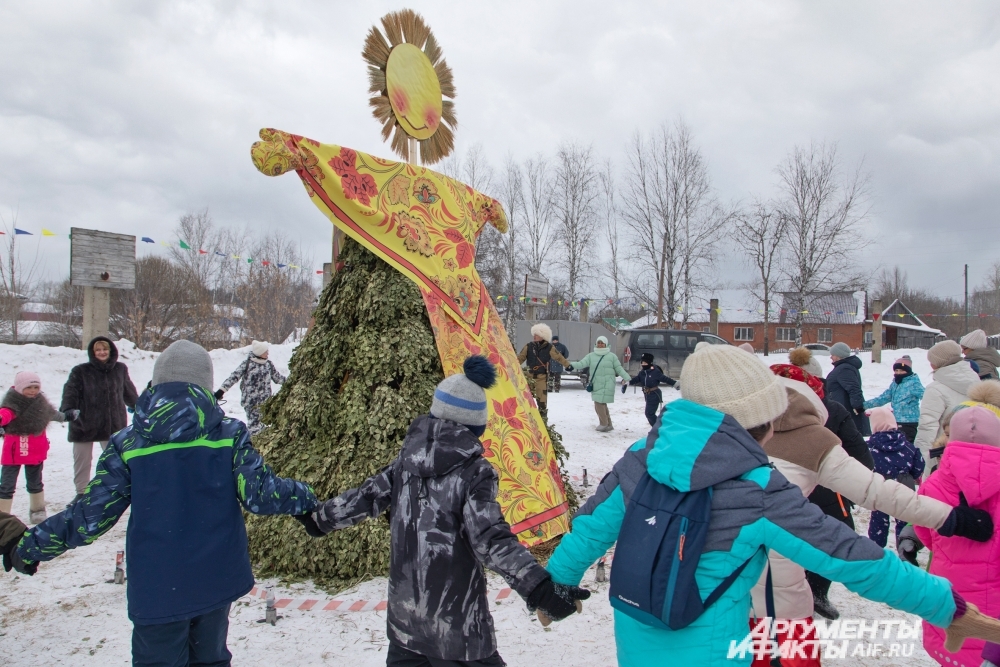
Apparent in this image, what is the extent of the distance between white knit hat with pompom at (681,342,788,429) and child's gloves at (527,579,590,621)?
750 mm

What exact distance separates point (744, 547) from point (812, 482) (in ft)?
4.41

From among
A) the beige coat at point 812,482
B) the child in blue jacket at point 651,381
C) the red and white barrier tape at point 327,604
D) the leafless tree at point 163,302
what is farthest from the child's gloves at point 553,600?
the leafless tree at point 163,302

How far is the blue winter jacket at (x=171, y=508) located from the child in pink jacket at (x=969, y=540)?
9.47 ft

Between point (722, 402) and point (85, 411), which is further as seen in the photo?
point (85, 411)

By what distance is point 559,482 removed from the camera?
4863 mm

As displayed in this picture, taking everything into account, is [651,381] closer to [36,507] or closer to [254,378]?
[254,378]

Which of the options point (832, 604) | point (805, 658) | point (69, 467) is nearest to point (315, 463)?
point (805, 658)

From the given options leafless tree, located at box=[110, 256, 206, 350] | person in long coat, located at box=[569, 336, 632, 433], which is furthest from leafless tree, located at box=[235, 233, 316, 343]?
person in long coat, located at box=[569, 336, 632, 433]

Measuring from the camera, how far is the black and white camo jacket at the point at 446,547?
2111 millimetres

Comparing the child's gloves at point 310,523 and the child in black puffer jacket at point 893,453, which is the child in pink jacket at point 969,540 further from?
the child's gloves at point 310,523

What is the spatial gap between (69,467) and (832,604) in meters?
8.28

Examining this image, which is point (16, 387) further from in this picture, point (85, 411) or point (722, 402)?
point (722, 402)

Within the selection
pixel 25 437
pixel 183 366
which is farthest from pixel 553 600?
pixel 25 437

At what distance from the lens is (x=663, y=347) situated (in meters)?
17.9
